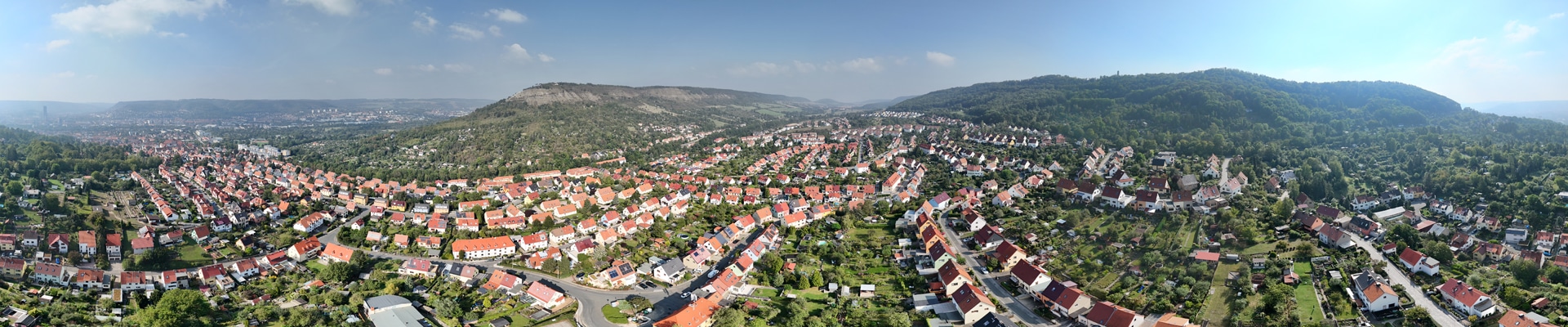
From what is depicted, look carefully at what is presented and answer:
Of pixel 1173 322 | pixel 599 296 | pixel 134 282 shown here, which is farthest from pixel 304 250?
pixel 1173 322

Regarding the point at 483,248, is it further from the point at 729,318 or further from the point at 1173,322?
the point at 1173,322

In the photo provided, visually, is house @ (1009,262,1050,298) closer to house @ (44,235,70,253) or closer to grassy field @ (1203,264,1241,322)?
grassy field @ (1203,264,1241,322)

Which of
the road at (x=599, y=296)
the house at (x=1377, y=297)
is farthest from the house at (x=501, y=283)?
the house at (x=1377, y=297)

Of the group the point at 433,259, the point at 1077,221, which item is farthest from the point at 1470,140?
the point at 433,259

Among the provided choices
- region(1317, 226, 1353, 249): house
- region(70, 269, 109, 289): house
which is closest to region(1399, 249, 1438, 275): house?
region(1317, 226, 1353, 249): house

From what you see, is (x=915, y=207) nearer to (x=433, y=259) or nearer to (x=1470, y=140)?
(x=433, y=259)

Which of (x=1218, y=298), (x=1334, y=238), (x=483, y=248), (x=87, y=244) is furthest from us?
(x=483, y=248)

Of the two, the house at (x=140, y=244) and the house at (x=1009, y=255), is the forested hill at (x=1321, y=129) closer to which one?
the house at (x=1009, y=255)
